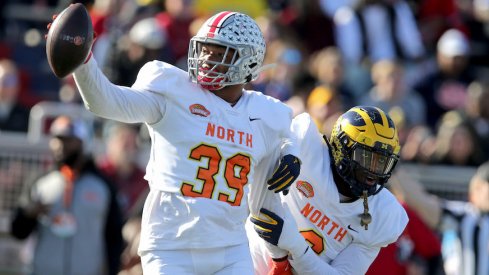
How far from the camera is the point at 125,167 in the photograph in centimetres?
1038

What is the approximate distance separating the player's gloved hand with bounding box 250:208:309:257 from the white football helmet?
2.37 ft

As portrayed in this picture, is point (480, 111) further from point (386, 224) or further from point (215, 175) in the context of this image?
point (215, 175)

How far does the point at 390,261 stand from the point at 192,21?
4.80 m

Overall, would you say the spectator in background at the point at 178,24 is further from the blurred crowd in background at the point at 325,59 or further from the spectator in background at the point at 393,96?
the spectator in background at the point at 393,96

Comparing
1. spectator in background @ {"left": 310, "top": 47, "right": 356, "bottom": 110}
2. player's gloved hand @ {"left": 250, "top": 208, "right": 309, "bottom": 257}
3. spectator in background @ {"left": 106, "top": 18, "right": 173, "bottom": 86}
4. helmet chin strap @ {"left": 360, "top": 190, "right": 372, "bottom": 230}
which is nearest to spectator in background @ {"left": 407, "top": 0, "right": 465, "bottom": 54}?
spectator in background @ {"left": 310, "top": 47, "right": 356, "bottom": 110}

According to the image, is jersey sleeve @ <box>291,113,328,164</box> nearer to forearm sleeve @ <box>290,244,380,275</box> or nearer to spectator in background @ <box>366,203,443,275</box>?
forearm sleeve @ <box>290,244,380,275</box>

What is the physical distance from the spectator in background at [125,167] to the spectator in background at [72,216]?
0.47 meters

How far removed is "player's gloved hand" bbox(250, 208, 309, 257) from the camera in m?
6.32

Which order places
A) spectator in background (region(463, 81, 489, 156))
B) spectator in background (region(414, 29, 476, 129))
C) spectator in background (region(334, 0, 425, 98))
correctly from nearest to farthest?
spectator in background (region(463, 81, 489, 156)) < spectator in background (region(414, 29, 476, 129)) < spectator in background (region(334, 0, 425, 98))

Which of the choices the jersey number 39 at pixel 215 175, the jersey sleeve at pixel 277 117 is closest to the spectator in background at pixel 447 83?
the jersey sleeve at pixel 277 117

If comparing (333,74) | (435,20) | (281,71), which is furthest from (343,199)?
(435,20)

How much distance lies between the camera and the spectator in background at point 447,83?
12.1m

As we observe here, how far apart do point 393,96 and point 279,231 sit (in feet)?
17.4

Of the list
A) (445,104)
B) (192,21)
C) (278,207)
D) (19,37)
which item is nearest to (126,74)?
(192,21)
